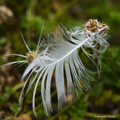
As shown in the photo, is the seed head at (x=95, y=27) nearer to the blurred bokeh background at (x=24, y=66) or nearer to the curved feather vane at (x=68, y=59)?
the curved feather vane at (x=68, y=59)

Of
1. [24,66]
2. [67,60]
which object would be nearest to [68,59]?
[67,60]

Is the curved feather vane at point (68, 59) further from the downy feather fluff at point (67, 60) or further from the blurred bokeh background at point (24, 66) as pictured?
the blurred bokeh background at point (24, 66)

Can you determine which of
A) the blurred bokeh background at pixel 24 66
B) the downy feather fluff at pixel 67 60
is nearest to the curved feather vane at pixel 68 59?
the downy feather fluff at pixel 67 60

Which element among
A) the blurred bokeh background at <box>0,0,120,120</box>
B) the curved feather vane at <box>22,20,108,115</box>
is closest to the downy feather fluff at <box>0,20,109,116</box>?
the curved feather vane at <box>22,20,108,115</box>

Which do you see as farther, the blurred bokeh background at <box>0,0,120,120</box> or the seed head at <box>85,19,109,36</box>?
the blurred bokeh background at <box>0,0,120,120</box>

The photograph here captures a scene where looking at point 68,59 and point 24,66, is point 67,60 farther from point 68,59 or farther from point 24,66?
point 24,66

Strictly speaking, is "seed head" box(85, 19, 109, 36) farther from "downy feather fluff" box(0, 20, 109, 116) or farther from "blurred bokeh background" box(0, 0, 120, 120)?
"blurred bokeh background" box(0, 0, 120, 120)

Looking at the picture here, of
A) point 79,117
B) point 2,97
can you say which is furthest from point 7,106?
point 79,117

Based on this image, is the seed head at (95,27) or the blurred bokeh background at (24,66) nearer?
the seed head at (95,27)

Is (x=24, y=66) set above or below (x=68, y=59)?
above

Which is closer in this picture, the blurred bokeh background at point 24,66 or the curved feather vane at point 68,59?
the curved feather vane at point 68,59
